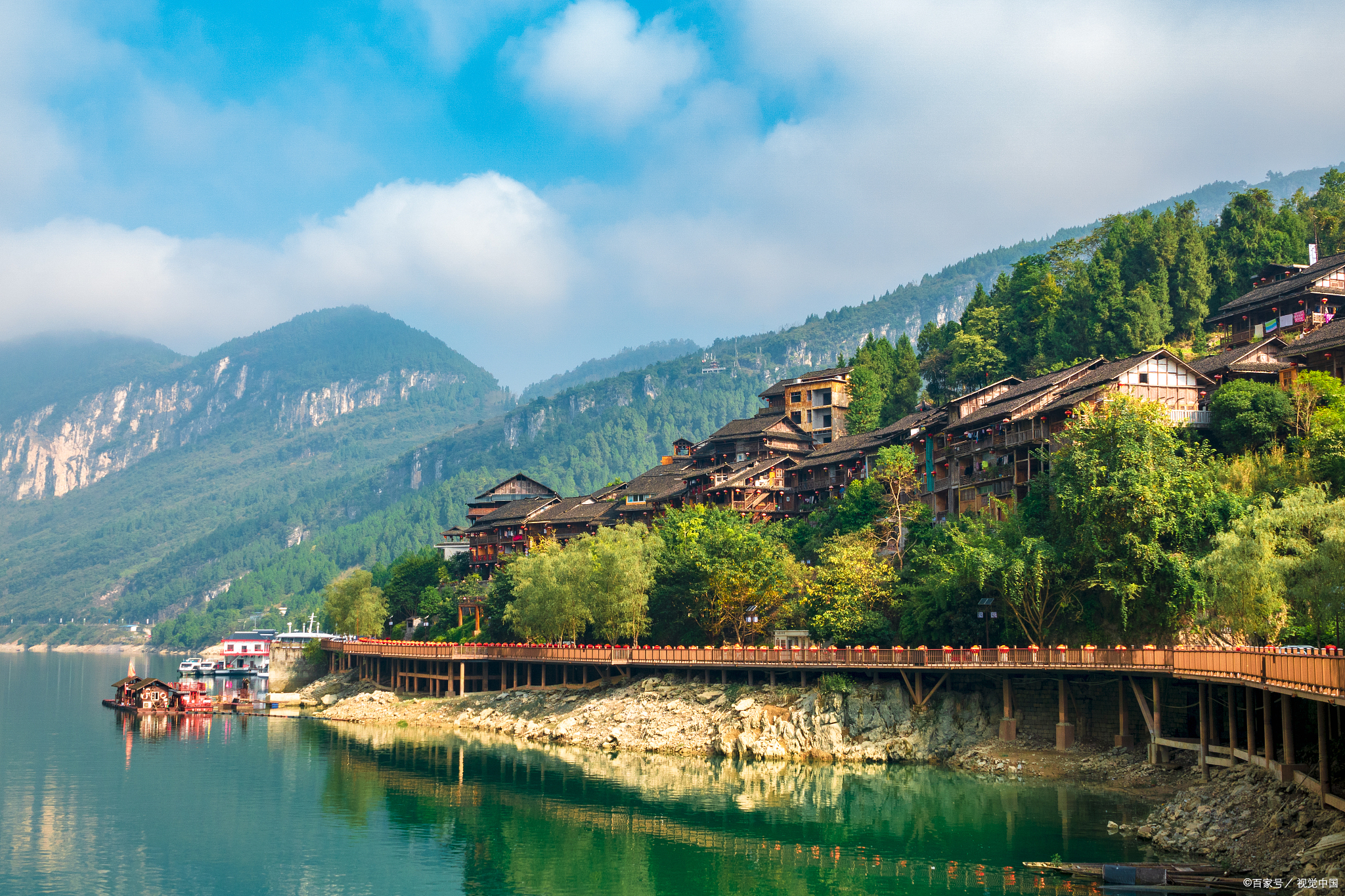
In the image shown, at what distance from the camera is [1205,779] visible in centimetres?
5381

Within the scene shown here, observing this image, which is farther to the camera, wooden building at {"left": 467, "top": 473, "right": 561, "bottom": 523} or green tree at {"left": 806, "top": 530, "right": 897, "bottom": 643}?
wooden building at {"left": 467, "top": 473, "right": 561, "bottom": 523}

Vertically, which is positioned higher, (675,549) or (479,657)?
(675,549)

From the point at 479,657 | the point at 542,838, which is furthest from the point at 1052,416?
the point at 479,657

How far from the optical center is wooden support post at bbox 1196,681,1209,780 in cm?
5397

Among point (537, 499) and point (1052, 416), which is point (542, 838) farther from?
point (537, 499)

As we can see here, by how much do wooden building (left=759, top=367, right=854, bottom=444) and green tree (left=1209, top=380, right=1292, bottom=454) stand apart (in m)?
58.3

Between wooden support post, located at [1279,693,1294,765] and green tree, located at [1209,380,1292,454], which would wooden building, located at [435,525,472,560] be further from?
wooden support post, located at [1279,693,1294,765]

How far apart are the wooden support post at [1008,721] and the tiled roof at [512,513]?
245ft

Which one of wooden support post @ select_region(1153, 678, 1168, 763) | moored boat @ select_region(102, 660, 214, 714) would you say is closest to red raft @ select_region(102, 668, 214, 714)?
moored boat @ select_region(102, 660, 214, 714)

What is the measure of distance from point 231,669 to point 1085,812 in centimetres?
16548

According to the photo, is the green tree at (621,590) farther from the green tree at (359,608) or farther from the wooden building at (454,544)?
the wooden building at (454,544)

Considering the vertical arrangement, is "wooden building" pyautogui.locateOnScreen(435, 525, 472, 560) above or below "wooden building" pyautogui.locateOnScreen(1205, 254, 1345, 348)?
below

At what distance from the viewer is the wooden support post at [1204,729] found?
54.0 m

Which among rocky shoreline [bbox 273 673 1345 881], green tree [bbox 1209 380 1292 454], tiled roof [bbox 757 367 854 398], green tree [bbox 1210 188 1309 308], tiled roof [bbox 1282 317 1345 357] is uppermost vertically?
green tree [bbox 1210 188 1309 308]
